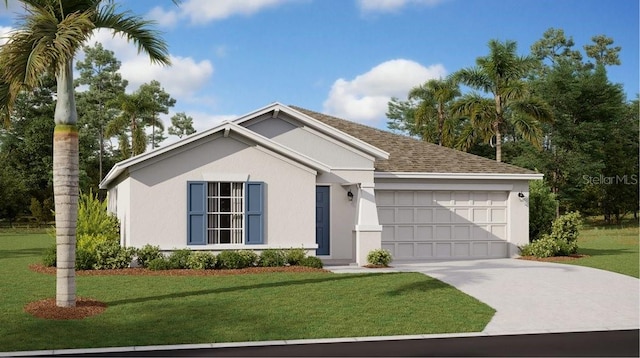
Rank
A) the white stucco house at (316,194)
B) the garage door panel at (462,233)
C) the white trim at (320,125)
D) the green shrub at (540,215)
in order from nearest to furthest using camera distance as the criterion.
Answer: the white stucco house at (316,194) < the white trim at (320,125) < the garage door panel at (462,233) < the green shrub at (540,215)

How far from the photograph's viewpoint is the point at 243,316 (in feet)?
40.8

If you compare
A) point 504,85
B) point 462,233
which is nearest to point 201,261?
point 462,233

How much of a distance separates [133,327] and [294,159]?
905 cm

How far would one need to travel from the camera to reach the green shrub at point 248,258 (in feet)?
60.9

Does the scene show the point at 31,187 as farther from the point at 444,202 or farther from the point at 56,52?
the point at 56,52

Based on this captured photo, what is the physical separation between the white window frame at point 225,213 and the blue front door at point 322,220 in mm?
3255

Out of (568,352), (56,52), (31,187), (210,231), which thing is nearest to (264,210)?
(210,231)

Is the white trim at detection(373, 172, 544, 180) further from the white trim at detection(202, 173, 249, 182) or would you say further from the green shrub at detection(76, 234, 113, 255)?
the green shrub at detection(76, 234, 113, 255)

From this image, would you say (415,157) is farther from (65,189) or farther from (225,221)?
(65,189)

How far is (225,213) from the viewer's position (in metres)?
19.2

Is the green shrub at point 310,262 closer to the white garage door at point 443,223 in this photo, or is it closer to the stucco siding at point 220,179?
the stucco siding at point 220,179

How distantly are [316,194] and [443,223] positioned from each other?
183 inches

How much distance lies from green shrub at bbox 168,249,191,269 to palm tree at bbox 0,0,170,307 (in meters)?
5.36

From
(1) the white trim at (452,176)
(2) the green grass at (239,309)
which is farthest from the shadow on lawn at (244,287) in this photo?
(1) the white trim at (452,176)
